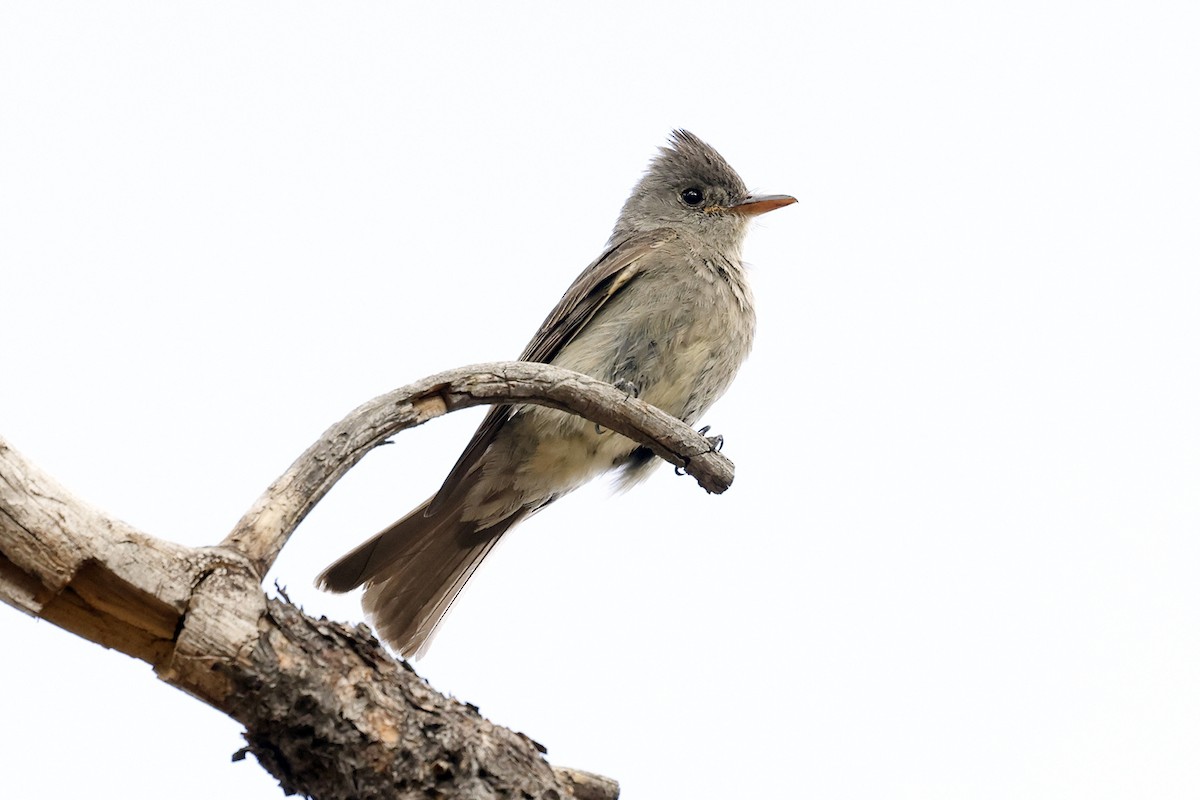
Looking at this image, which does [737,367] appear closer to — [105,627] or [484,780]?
[484,780]

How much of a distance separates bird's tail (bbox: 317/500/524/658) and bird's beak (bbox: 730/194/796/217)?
8.29 feet

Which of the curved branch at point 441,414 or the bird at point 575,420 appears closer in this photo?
the curved branch at point 441,414

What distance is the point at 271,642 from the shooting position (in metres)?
3.46

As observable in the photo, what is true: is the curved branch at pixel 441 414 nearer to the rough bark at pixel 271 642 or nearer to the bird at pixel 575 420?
the rough bark at pixel 271 642

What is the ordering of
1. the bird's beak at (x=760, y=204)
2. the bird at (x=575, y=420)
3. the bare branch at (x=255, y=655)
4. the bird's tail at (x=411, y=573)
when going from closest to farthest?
the bare branch at (x=255, y=655)
the bird's tail at (x=411, y=573)
the bird at (x=575, y=420)
the bird's beak at (x=760, y=204)

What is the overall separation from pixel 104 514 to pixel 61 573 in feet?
0.61

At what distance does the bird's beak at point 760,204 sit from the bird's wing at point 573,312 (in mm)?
706

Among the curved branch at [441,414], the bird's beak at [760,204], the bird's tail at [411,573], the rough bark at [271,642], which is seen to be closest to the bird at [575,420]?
the bird's tail at [411,573]

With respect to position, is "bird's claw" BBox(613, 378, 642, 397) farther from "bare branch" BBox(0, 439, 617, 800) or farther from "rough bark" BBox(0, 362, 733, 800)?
"bare branch" BBox(0, 439, 617, 800)

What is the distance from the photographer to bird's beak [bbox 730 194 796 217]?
7234 millimetres

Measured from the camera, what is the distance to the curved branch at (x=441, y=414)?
362 centimetres

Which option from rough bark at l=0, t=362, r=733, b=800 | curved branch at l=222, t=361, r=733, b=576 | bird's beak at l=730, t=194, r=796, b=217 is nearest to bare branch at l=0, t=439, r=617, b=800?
rough bark at l=0, t=362, r=733, b=800

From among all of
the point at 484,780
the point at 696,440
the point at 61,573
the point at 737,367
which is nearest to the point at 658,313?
the point at 737,367

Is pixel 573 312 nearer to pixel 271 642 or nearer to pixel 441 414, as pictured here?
pixel 441 414
